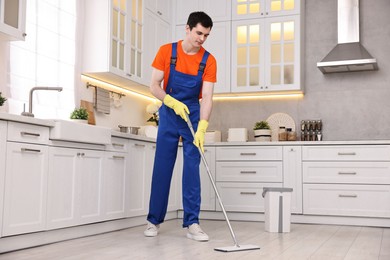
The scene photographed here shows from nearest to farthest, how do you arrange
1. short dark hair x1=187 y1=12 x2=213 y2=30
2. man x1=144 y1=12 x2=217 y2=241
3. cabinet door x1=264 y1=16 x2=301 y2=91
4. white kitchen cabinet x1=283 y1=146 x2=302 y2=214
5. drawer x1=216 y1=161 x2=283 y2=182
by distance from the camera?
short dark hair x1=187 y1=12 x2=213 y2=30
man x1=144 y1=12 x2=217 y2=241
white kitchen cabinet x1=283 y1=146 x2=302 y2=214
drawer x1=216 y1=161 x2=283 y2=182
cabinet door x1=264 y1=16 x2=301 y2=91

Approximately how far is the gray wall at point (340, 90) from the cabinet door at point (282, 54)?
10.8 inches

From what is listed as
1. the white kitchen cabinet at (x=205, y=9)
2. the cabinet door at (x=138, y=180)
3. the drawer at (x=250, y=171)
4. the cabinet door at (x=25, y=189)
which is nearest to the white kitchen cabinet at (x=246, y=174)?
the drawer at (x=250, y=171)

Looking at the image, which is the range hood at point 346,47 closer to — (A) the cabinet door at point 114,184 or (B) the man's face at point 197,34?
(B) the man's face at point 197,34

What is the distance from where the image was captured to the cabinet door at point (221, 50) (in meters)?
5.67

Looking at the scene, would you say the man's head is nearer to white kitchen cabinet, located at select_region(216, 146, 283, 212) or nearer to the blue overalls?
the blue overalls

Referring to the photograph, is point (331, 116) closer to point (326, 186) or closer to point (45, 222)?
point (326, 186)

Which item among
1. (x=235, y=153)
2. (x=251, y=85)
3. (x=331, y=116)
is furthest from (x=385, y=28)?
(x=235, y=153)

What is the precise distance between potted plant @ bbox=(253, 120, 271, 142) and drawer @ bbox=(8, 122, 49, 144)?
8.73 feet

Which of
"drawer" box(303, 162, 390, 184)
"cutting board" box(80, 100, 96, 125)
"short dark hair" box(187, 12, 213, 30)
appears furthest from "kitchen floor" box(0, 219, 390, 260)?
"short dark hair" box(187, 12, 213, 30)

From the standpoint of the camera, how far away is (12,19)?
3352 mm

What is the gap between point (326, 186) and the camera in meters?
4.94

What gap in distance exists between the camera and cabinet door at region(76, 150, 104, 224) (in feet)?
12.0

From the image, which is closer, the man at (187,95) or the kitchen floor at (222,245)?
the kitchen floor at (222,245)

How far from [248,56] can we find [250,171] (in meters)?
1.26
